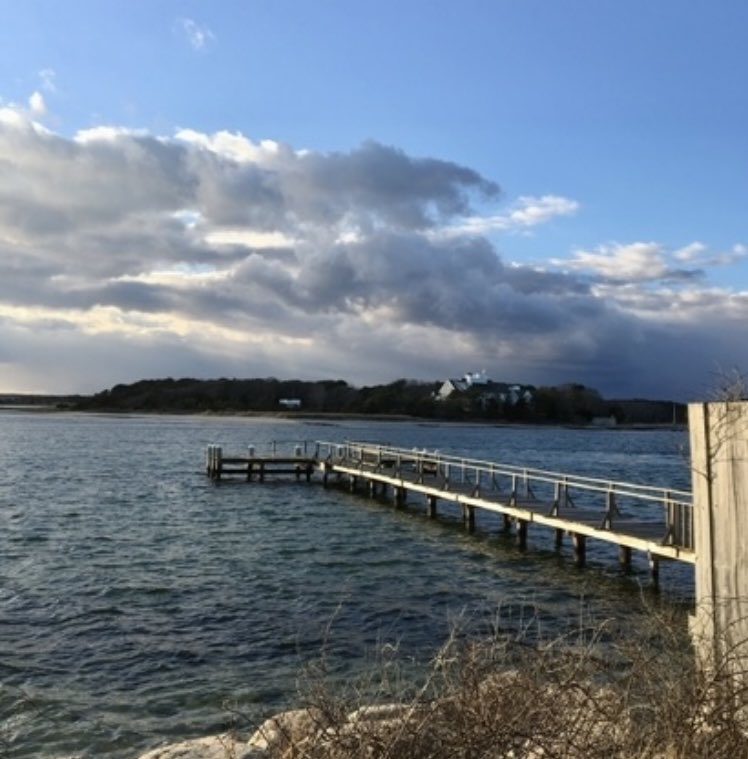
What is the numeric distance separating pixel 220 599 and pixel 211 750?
961 cm

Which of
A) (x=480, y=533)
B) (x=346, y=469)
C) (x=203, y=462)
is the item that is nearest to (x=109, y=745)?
(x=480, y=533)

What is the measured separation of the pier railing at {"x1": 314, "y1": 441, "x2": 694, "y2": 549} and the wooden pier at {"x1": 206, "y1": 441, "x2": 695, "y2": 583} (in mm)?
19

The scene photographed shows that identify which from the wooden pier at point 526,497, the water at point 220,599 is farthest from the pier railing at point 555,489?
the water at point 220,599

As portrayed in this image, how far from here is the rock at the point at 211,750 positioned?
6.57 meters

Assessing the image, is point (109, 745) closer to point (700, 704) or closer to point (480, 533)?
point (700, 704)

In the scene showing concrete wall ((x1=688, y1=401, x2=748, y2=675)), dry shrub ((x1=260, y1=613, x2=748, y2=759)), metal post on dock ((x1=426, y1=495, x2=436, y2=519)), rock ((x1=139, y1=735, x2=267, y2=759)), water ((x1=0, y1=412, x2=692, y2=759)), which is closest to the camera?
dry shrub ((x1=260, y1=613, x2=748, y2=759))

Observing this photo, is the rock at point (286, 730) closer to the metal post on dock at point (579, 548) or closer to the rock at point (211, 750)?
the rock at point (211, 750)

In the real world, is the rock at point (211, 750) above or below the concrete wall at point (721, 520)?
below

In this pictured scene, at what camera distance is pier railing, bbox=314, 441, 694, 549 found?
17031 millimetres

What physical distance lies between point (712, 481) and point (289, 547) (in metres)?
17.8

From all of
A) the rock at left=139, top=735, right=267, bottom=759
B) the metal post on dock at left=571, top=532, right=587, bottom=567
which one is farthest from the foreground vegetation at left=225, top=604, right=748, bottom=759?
the metal post on dock at left=571, top=532, right=587, bottom=567

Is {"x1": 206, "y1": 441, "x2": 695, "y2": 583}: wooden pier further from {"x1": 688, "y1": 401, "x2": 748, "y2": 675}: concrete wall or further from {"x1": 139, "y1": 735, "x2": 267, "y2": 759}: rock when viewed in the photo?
{"x1": 139, "y1": 735, "x2": 267, "y2": 759}: rock

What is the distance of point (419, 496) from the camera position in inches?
1501

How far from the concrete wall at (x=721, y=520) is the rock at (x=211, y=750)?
10.8 ft
